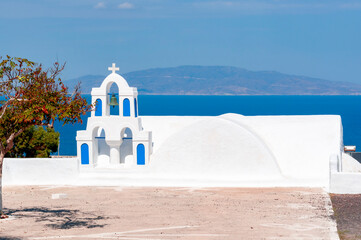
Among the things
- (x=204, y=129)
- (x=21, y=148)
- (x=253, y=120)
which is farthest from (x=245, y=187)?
(x=21, y=148)

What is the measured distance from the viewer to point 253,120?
31.8 meters

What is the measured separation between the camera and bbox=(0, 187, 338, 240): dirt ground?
18.0 meters

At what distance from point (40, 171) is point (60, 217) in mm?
8557

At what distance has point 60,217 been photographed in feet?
67.3

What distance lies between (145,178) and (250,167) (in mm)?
4684

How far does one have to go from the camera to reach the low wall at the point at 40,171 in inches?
1123

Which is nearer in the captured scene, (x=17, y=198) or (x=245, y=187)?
(x=17, y=198)

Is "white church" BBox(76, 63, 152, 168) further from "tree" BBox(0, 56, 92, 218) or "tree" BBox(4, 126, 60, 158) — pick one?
"tree" BBox(0, 56, 92, 218)

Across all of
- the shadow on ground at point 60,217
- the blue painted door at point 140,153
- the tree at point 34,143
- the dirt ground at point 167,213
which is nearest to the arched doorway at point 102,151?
the blue painted door at point 140,153

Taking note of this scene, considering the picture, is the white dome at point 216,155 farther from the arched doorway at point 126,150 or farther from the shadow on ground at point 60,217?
the shadow on ground at point 60,217

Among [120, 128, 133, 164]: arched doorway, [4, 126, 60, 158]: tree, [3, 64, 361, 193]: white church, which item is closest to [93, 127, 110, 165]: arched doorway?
[3, 64, 361, 193]: white church

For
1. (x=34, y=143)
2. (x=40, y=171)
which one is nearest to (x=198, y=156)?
(x=40, y=171)

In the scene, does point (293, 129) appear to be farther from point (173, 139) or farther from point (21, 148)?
point (21, 148)

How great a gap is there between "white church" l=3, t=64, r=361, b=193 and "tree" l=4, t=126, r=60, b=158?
3.81 meters
